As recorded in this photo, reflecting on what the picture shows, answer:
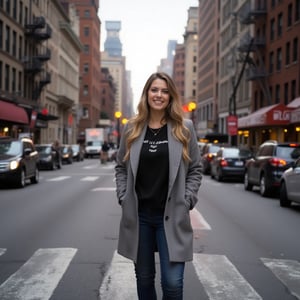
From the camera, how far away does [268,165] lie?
640 inches

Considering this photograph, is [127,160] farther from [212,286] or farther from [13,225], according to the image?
[13,225]

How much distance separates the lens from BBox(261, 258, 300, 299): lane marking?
5.74 m

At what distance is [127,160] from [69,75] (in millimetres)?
78760

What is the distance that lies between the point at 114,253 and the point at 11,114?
3061cm

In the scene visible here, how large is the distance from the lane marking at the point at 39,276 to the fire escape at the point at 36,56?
4270 cm

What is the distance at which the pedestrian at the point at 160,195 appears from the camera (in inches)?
143

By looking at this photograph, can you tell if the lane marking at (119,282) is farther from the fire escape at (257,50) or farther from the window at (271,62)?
the window at (271,62)

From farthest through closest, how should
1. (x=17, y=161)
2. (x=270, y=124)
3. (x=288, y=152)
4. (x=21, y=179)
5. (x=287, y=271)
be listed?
(x=270, y=124) → (x=21, y=179) → (x=17, y=161) → (x=288, y=152) → (x=287, y=271)

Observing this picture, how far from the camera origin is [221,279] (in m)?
6.01

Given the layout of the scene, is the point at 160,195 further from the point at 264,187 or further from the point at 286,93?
the point at 286,93

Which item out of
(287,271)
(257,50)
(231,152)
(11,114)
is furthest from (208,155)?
(287,271)

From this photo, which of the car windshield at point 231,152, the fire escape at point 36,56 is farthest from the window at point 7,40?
the car windshield at point 231,152

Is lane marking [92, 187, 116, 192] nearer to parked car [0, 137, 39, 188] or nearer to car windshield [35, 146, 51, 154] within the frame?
parked car [0, 137, 39, 188]

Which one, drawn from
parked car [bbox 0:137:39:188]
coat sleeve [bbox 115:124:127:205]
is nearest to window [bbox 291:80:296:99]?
parked car [bbox 0:137:39:188]
